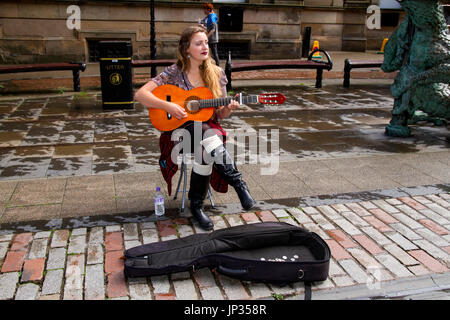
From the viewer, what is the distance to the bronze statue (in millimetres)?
6430

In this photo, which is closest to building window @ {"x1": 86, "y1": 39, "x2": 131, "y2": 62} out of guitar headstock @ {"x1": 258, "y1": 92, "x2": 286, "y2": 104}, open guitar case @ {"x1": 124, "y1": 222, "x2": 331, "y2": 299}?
guitar headstock @ {"x1": 258, "y1": 92, "x2": 286, "y2": 104}

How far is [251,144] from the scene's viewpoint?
6672 millimetres

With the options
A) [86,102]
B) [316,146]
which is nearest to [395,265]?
[316,146]

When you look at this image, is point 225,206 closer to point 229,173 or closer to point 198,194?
point 198,194

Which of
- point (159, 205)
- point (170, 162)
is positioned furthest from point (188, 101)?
point (159, 205)

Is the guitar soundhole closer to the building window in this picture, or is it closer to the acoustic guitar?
the acoustic guitar

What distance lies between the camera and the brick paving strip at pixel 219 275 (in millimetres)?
3146

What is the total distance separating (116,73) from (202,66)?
195 inches

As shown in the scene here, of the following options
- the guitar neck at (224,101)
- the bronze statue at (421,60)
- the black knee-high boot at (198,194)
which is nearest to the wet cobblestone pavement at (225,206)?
the black knee-high boot at (198,194)

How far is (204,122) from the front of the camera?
4.22 metres

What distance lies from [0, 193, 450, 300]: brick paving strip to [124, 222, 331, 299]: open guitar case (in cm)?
8
